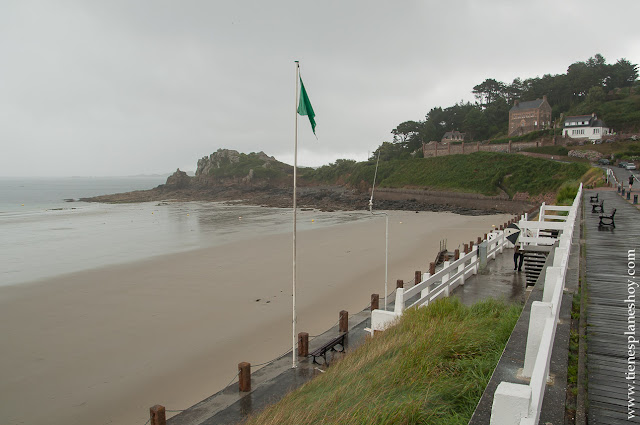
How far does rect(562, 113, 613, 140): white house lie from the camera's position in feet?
217

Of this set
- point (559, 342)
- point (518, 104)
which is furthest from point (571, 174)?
point (559, 342)

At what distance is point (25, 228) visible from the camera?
38469 millimetres

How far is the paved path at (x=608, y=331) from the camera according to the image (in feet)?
10.6

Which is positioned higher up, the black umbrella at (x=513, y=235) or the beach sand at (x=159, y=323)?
the black umbrella at (x=513, y=235)

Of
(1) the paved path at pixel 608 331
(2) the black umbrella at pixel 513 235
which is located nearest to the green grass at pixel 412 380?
(1) the paved path at pixel 608 331

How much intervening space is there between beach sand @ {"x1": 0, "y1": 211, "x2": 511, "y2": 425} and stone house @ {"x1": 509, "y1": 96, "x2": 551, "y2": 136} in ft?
228

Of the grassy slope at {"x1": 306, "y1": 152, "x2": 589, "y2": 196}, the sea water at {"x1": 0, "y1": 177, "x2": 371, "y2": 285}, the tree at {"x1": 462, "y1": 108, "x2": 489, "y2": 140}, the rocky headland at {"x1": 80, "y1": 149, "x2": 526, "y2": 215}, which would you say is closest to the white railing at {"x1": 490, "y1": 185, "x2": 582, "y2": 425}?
the sea water at {"x1": 0, "y1": 177, "x2": 371, "y2": 285}

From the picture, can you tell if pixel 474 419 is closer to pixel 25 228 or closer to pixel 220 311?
pixel 220 311

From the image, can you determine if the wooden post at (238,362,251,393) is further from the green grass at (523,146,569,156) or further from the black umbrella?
the green grass at (523,146,569,156)

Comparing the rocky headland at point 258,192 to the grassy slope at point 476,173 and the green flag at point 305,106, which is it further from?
the green flag at point 305,106

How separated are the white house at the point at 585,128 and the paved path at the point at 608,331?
70169 mm

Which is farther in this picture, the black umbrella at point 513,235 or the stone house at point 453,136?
the stone house at point 453,136

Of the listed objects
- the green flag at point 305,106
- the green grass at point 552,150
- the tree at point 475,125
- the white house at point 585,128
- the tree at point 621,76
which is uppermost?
the tree at point 621,76

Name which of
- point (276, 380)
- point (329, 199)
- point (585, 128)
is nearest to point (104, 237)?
point (276, 380)
